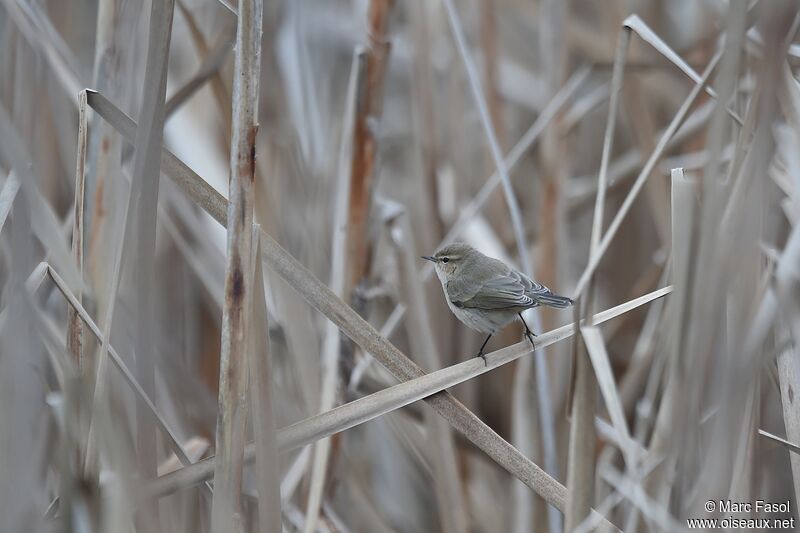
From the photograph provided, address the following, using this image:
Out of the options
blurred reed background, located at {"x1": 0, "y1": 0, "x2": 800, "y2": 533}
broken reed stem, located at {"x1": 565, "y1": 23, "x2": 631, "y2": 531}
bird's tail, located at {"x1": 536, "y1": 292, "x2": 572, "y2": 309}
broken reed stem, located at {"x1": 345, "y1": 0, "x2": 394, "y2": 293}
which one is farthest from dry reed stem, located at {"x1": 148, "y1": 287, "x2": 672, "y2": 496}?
broken reed stem, located at {"x1": 345, "y1": 0, "x2": 394, "y2": 293}

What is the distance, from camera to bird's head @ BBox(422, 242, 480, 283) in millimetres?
2293

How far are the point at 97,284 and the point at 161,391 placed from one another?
0.41 m

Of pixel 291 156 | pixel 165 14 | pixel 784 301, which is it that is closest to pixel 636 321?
pixel 291 156

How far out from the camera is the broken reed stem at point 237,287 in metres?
1.28

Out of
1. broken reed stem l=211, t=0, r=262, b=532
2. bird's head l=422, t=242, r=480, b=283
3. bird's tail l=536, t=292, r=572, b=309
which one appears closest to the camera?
broken reed stem l=211, t=0, r=262, b=532

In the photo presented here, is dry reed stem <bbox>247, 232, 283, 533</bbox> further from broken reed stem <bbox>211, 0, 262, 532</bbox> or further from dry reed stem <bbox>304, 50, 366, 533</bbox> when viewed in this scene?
dry reed stem <bbox>304, 50, 366, 533</bbox>

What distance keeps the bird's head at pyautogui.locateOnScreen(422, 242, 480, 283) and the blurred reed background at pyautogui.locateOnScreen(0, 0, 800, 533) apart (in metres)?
0.14

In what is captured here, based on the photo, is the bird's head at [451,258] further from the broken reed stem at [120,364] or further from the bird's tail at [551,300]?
the broken reed stem at [120,364]

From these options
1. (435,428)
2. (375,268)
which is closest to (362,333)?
(435,428)

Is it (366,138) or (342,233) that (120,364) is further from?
(366,138)

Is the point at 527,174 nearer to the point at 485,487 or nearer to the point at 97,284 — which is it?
the point at 485,487

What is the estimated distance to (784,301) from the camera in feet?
4.41

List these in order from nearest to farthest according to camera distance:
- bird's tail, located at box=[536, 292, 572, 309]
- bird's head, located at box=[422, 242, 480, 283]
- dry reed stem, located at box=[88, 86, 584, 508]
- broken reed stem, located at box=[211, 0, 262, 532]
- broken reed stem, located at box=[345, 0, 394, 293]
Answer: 1. broken reed stem, located at box=[211, 0, 262, 532]
2. dry reed stem, located at box=[88, 86, 584, 508]
3. bird's tail, located at box=[536, 292, 572, 309]
4. broken reed stem, located at box=[345, 0, 394, 293]
5. bird's head, located at box=[422, 242, 480, 283]

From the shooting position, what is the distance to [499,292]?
2.10 m
